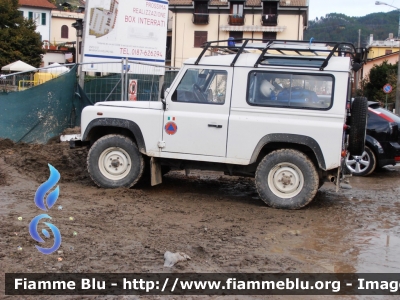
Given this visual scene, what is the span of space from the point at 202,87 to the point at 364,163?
16.0ft

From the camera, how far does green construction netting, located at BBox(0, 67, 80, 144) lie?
468 inches

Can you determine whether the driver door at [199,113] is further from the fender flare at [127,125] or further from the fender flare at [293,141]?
the fender flare at [293,141]

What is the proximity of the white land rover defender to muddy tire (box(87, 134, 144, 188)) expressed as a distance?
2cm

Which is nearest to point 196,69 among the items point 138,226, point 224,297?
point 138,226

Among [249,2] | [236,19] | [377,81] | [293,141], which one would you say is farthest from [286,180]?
[249,2]

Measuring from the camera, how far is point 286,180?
8156 mm

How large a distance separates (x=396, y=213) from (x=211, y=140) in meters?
2.96

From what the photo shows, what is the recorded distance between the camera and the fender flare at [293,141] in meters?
7.86

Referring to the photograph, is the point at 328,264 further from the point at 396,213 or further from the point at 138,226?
the point at 396,213

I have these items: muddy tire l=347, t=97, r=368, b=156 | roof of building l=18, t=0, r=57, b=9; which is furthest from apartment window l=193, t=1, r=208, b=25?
muddy tire l=347, t=97, r=368, b=156

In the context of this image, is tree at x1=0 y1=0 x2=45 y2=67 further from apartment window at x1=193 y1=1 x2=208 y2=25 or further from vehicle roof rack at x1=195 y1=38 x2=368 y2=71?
vehicle roof rack at x1=195 y1=38 x2=368 y2=71

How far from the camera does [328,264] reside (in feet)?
18.6

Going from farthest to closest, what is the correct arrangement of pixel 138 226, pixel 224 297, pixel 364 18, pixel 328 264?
pixel 364 18 → pixel 138 226 → pixel 328 264 → pixel 224 297

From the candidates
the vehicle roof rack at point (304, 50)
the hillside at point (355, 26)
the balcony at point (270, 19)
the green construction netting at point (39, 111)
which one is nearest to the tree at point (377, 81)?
the balcony at point (270, 19)
